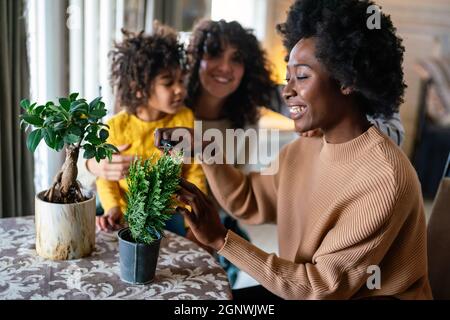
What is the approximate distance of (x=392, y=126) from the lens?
1.33 m

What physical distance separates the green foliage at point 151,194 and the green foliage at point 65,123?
13cm

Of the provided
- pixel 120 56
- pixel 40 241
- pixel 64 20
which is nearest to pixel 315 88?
pixel 40 241

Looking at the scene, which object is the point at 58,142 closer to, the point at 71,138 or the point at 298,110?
the point at 71,138

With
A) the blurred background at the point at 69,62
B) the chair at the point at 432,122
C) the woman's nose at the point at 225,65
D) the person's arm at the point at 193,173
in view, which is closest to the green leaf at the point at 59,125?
the person's arm at the point at 193,173

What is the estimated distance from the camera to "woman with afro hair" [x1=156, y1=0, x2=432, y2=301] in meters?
0.98

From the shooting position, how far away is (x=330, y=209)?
107 cm

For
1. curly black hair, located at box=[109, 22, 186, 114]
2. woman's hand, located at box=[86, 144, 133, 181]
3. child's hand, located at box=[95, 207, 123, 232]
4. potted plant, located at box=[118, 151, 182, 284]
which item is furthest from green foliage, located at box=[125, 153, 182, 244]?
curly black hair, located at box=[109, 22, 186, 114]

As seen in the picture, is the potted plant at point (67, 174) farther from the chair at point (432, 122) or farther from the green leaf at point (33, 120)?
the chair at point (432, 122)

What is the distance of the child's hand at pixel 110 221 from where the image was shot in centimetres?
123

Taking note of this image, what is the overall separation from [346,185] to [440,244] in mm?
378

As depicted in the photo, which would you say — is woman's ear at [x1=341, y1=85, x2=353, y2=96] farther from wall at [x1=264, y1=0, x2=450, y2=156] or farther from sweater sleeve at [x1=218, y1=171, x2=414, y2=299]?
wall at [x1=264, y1=0, x2=450, y2=156]

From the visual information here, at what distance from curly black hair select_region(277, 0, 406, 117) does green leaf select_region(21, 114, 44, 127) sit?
0.60 metres

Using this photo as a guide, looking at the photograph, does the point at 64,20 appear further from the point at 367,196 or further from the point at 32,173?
the point at 367,196
